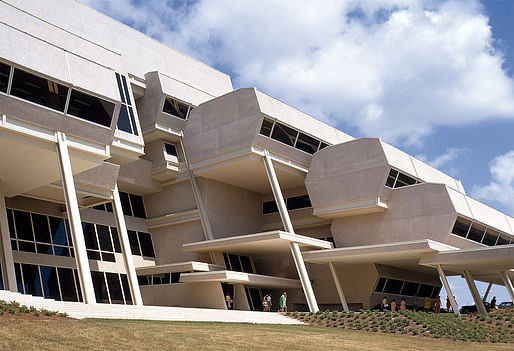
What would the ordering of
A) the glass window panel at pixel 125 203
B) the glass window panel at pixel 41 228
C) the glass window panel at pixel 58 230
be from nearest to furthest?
1. the glass window panel at pixel 41 228
2. the glass window panel at pixel 58 230
3. the glass window panel at pixel 125 203

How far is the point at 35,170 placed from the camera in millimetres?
25312

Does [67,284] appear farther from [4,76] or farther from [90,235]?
[4,76]

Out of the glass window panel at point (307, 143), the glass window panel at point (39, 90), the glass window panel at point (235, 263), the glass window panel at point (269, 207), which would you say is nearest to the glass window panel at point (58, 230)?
the glass window panel at point (235, 263)

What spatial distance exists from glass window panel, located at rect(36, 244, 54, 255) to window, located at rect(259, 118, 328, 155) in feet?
49.9

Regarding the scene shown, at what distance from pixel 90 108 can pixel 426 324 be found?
18165 millimetres

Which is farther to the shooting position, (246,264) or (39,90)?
(246,264)

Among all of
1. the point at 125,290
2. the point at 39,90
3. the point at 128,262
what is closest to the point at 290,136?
the point at 128,262

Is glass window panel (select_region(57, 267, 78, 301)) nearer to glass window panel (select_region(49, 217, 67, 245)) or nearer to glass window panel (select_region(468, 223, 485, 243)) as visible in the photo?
glass window panel (select_region(49, 217, 67, 245))

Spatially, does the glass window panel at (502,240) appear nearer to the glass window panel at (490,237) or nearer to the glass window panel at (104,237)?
the glass window panel at (490,237)

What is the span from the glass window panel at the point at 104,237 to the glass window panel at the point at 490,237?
2663 cm

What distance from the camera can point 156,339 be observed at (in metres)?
13.5

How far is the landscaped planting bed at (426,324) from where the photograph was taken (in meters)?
22.5

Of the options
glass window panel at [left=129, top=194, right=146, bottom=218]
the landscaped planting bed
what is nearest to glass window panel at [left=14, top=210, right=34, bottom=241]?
glass window panel at [left=129, top=194, right=146, bottom=218]

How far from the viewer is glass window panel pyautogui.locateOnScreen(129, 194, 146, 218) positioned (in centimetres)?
4128
